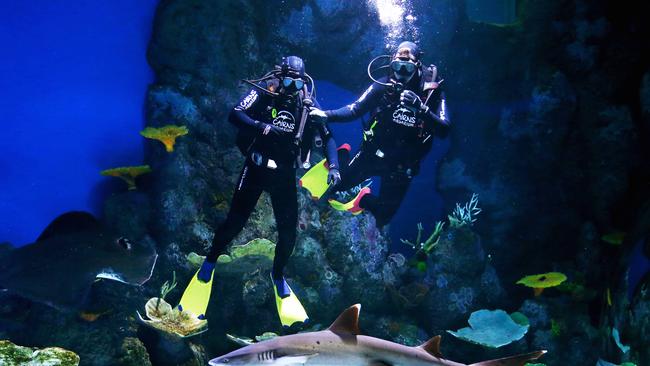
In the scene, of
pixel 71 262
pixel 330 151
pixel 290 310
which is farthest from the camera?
pixel 330 151

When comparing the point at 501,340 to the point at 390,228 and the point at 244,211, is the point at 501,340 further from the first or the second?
the point at 244,211

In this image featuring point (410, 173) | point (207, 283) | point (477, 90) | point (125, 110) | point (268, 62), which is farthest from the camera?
point (477, 90)

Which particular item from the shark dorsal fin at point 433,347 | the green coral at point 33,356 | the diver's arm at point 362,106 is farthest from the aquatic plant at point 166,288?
the shark dorsal fin at point 433,347

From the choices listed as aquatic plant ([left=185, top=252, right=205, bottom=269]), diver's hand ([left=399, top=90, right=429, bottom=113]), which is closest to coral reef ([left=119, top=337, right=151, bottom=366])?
aquatic plant ([left=185, top=252, right=205, bottom=269])

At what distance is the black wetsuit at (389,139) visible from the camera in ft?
22.7

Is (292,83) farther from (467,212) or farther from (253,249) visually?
(467,212)

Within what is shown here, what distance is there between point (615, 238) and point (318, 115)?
5852 mm

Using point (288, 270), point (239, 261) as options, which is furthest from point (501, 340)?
point (239, 261)

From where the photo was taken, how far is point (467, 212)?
8.33m

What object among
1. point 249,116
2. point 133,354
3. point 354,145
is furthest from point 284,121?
point 133,354

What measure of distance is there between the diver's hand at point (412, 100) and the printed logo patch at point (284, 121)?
179cm

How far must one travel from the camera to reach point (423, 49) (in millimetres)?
8273

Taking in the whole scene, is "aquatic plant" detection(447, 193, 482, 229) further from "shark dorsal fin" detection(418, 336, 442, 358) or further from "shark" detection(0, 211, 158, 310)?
"shark" detection(0, 211, 158, 310)

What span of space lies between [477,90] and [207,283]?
6.15m
